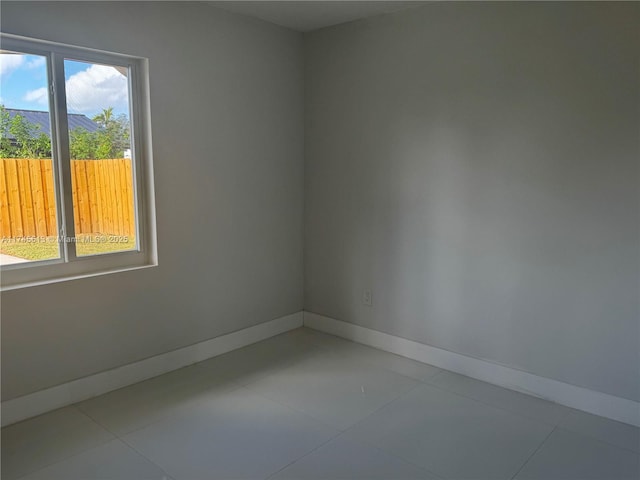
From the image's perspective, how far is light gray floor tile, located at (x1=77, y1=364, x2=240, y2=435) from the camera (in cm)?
259

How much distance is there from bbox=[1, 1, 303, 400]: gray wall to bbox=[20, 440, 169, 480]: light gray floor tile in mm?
581

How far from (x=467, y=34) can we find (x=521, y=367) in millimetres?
2053

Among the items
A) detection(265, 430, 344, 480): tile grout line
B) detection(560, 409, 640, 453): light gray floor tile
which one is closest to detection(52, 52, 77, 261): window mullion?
detection(265, 430, 344, 480): tile grout line

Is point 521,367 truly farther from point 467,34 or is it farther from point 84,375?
point 84,375

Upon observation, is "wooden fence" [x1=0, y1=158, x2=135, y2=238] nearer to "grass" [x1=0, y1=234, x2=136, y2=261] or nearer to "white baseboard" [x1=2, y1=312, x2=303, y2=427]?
"grass" [x1=0, y1=234, x2=136, y2=261]

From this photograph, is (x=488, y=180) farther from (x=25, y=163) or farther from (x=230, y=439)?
(x=25, y=163)

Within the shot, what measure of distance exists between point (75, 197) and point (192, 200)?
2.34 feet

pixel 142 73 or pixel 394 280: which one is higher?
pixel 142 73

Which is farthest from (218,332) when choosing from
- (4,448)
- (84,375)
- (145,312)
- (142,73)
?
(142,73)

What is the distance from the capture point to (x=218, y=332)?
11.4ft

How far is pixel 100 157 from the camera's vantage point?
2836mm

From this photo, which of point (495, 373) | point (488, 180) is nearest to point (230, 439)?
point (495, 373)

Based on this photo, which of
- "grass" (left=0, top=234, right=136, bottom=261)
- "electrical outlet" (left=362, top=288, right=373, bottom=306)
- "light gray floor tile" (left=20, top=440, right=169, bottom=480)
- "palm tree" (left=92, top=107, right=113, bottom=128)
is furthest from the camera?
"electrical outlet" (left=362, top=288, right=373, bottom=306)

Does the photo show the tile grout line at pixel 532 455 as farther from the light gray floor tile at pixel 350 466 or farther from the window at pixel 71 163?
the window at pixel 71 163
